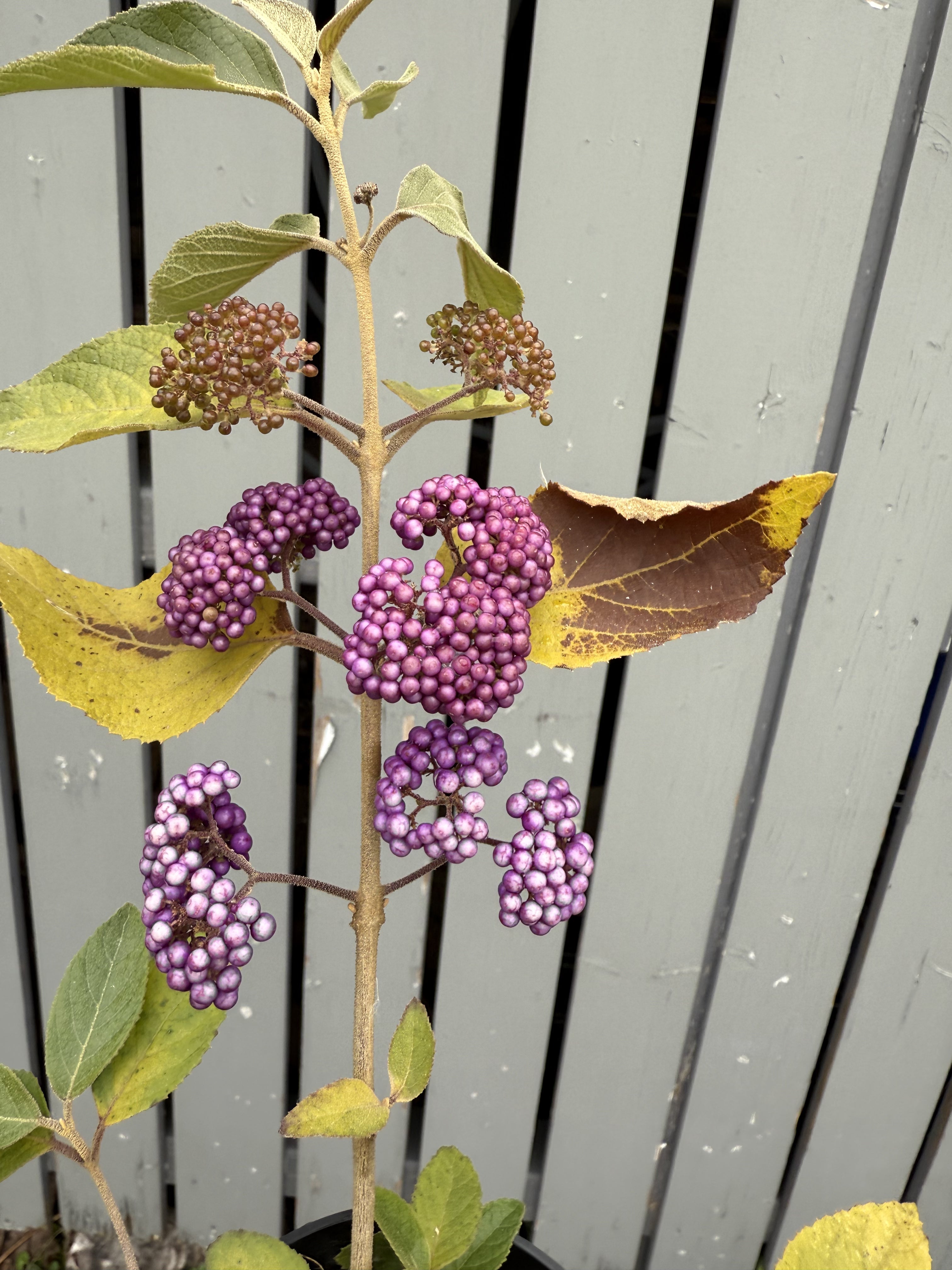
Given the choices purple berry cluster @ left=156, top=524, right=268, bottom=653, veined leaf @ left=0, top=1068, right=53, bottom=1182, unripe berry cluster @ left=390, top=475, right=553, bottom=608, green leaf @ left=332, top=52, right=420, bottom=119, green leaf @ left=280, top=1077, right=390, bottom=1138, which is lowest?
veined leaf @ left=0, top=1068, right=53, bottom=1182

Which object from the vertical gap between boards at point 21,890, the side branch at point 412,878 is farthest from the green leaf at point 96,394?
the vertical gap between boards at point 21,890

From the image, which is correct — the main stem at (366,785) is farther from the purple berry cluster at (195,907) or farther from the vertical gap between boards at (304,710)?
the vertical gap between boards at (304,710)

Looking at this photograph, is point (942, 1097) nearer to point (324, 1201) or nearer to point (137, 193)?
point (324, 1201)

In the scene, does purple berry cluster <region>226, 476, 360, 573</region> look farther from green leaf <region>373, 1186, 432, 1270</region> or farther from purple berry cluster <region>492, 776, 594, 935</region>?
green leaf <region>373, 1186, 432, 1270</region>

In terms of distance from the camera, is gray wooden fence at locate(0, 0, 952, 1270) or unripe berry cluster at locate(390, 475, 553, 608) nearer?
unripe berry cluster at locate(390, 475, 553, 608)

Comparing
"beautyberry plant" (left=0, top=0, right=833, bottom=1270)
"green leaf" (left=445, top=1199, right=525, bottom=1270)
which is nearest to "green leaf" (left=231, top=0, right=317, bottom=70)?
"beautyberry plant" (left=0, top=0, right=833, bottom=1270)
